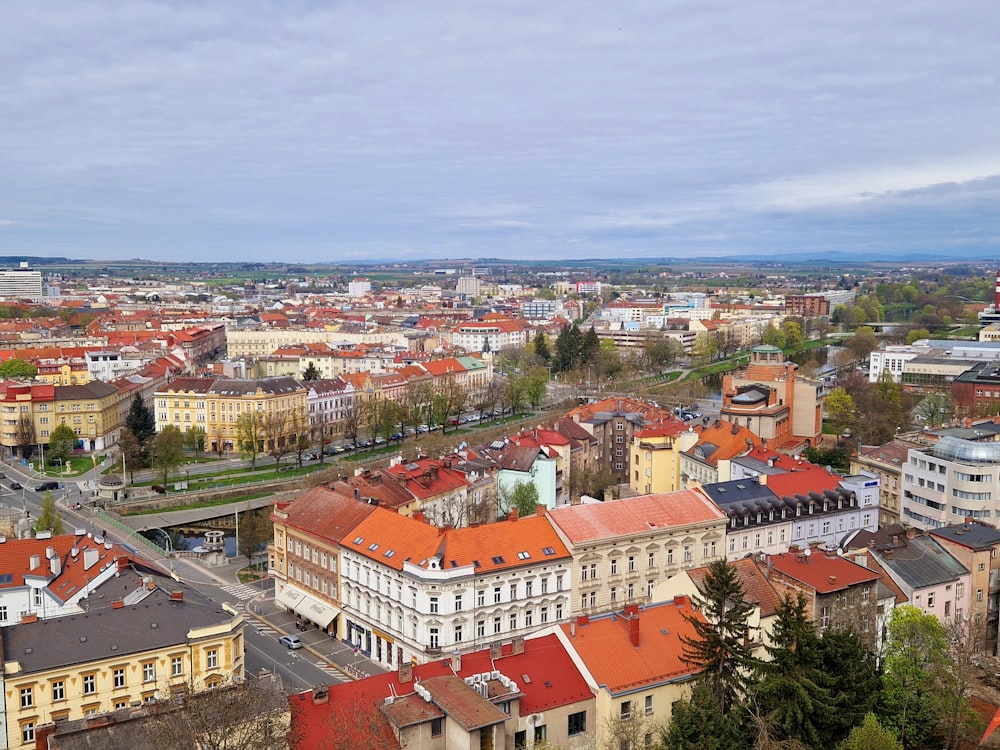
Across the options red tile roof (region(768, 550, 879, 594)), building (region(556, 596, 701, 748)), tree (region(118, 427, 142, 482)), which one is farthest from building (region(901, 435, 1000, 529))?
tree (region(118, 427, 142, 482))

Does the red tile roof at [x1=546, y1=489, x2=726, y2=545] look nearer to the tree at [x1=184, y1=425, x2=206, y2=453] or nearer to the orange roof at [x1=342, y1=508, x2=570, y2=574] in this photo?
the orange roof at [x1=342, y1=508, x2=570, y2=574]

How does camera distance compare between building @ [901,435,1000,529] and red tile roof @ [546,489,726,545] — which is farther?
building @ [901,435,1000,529]

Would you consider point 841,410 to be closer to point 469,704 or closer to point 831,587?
point 831,587

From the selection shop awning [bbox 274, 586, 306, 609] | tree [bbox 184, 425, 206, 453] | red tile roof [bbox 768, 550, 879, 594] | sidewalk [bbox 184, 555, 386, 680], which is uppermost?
red tile roof [bbox 768, 550, 879, 594]

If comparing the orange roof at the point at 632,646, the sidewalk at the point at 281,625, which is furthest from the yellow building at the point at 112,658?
the orange roof at the point at 632,646

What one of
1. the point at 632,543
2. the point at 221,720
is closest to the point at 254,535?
the point at 632,543

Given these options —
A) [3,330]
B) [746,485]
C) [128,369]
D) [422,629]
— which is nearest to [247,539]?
[422,629]

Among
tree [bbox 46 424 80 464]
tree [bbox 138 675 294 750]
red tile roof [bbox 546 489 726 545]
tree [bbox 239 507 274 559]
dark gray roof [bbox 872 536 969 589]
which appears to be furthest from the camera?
tree [bbox 46 424 80 464]
